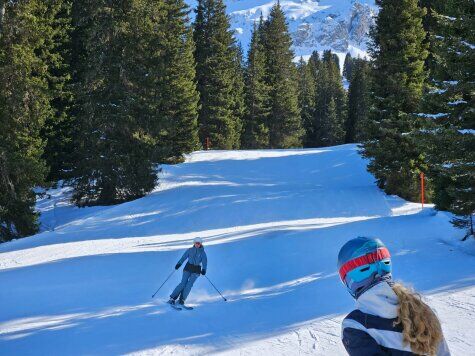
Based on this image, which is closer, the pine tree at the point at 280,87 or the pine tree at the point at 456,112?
the pine tree at the point at 456,112

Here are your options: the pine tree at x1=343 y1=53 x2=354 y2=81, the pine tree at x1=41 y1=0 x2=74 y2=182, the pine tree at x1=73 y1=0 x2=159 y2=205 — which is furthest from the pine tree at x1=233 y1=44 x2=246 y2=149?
the pine tree at x1=343 y1=53 x2=354 y2=81

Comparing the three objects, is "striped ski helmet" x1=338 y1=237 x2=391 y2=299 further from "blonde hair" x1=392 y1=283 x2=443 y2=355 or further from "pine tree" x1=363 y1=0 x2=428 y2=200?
"pine tree" x1=363 y1=0 x2=428 y2=200

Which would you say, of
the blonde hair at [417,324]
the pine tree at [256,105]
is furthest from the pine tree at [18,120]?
the pine tree at [256,105]

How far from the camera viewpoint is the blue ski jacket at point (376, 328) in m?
2.21

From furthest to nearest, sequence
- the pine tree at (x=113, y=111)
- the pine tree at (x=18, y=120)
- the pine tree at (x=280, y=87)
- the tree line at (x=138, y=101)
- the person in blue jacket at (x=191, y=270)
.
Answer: the pine tree at (x=280, y=87), the pine tree at (x=113, y=111), the pine tree at (x=18, y=120), the tree line at (x=138, y=101), the person in blue jacket at (x=191, y=270)

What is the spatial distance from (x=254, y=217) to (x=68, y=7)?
51.8ft

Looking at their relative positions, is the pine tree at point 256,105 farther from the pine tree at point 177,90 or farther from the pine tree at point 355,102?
the pine tree at point 177,90

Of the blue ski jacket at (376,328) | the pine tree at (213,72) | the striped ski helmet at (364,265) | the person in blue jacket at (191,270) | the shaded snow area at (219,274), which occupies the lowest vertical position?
the shaded snow area at (219,274)

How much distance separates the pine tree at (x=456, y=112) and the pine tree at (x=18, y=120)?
50.0ft

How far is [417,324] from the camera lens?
2.18 metres

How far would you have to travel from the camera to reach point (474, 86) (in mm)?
11273

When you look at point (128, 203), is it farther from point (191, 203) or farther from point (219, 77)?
point (219, 77)

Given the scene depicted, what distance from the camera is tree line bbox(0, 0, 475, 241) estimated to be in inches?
482

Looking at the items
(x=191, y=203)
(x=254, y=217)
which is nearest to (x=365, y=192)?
(x=254, y=217)
